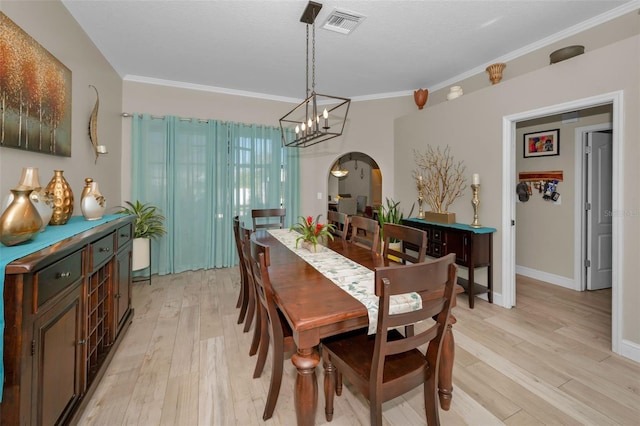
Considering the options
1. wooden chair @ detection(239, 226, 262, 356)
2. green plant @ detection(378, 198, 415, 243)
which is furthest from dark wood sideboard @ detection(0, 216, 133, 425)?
green plant @ detection(378, 198, 415, 243)

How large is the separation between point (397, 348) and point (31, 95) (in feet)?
→ 8.99

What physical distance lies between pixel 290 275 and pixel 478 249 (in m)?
2.46

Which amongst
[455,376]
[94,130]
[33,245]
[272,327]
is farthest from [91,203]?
[455,376]

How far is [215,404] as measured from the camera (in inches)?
69.1

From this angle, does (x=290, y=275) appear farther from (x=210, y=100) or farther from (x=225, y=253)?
(x=210, y=100)

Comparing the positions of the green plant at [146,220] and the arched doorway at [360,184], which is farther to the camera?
the arched doorway at [360,184]

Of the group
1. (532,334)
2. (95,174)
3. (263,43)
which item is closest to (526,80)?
(532,334)

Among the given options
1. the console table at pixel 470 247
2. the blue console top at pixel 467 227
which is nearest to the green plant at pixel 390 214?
the blue console top at pixel 467 227

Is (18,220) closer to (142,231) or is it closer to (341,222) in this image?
(341,222)

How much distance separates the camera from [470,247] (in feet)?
10.5

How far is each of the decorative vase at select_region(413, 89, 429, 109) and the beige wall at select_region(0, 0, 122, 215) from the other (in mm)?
4235

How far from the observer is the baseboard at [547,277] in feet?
12.5

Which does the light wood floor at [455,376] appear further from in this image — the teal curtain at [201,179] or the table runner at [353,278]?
the teal curtain at [201,179]

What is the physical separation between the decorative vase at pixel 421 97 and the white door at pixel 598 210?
7.02 ft
